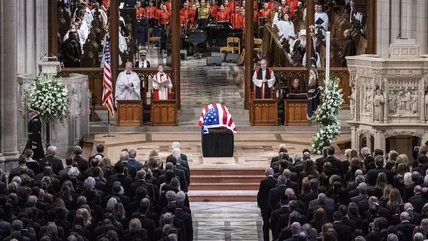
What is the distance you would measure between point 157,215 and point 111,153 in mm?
11840

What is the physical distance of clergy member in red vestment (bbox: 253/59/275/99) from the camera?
41062 millimetres

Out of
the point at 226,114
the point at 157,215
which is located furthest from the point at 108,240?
the point at 226,114

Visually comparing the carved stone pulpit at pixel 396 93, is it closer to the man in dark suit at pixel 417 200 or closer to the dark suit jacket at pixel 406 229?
the man in dark suit at pixel 417 200

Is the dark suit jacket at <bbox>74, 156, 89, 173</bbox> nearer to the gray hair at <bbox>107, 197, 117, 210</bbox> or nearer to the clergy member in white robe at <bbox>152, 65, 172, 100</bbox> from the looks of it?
the gray hair at <bbox>107, 197, 117, 210</bbox>

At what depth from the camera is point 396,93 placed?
117ft

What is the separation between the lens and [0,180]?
92.0 ft

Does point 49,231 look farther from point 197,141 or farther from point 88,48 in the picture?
point 88,48

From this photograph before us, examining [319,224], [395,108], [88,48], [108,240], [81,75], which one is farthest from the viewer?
[88,48]

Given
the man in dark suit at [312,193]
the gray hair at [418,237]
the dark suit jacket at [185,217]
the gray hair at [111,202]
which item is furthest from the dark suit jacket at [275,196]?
the gray hair at [418,237]

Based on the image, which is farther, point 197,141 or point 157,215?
point 197,141

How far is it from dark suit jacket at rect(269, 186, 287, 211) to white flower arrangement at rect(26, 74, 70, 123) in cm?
932

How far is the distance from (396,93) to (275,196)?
858cm

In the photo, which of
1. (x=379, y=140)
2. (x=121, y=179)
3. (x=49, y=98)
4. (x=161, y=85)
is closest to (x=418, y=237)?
(x=121, y=179)

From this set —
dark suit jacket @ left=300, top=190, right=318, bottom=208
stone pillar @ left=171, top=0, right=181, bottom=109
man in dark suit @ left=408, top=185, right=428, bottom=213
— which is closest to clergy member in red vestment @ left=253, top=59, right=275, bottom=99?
stone pillar @ left=171, top=0, right=181, bottom=109
